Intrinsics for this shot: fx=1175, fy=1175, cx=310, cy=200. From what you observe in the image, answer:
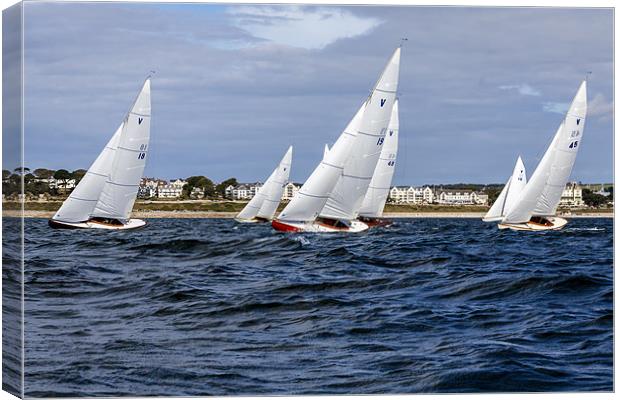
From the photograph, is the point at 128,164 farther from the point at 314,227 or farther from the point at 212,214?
the point at 314,227

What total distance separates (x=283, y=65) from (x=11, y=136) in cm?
245

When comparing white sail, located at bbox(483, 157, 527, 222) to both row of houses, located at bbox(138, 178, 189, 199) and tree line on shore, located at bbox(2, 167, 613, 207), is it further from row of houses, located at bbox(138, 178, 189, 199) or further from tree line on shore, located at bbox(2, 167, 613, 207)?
row of houses, located at bbox(138, 178, 189, 199)

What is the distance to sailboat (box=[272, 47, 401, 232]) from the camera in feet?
39.5

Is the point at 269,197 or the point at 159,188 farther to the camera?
the point at 269,197

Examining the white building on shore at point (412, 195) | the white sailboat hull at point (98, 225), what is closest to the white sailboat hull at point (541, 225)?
the white building on shore at point (412, 195)

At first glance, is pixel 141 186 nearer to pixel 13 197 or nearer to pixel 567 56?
pixel 13 197

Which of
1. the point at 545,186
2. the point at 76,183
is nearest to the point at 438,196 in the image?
the point at 545,186

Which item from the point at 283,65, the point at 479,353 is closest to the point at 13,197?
the point at 283,65

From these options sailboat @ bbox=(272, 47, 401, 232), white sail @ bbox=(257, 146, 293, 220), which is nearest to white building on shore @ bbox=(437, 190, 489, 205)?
sailboat @ bbox=(272, 47, 401, 232)

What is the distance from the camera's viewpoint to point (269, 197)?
11961 millimetres

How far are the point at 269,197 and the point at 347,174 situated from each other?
8413 mm

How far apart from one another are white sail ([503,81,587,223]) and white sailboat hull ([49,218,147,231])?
3761mm

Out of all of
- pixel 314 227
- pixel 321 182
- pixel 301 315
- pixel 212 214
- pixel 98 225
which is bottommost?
pixel 301 315

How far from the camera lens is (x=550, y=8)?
35.1ft
